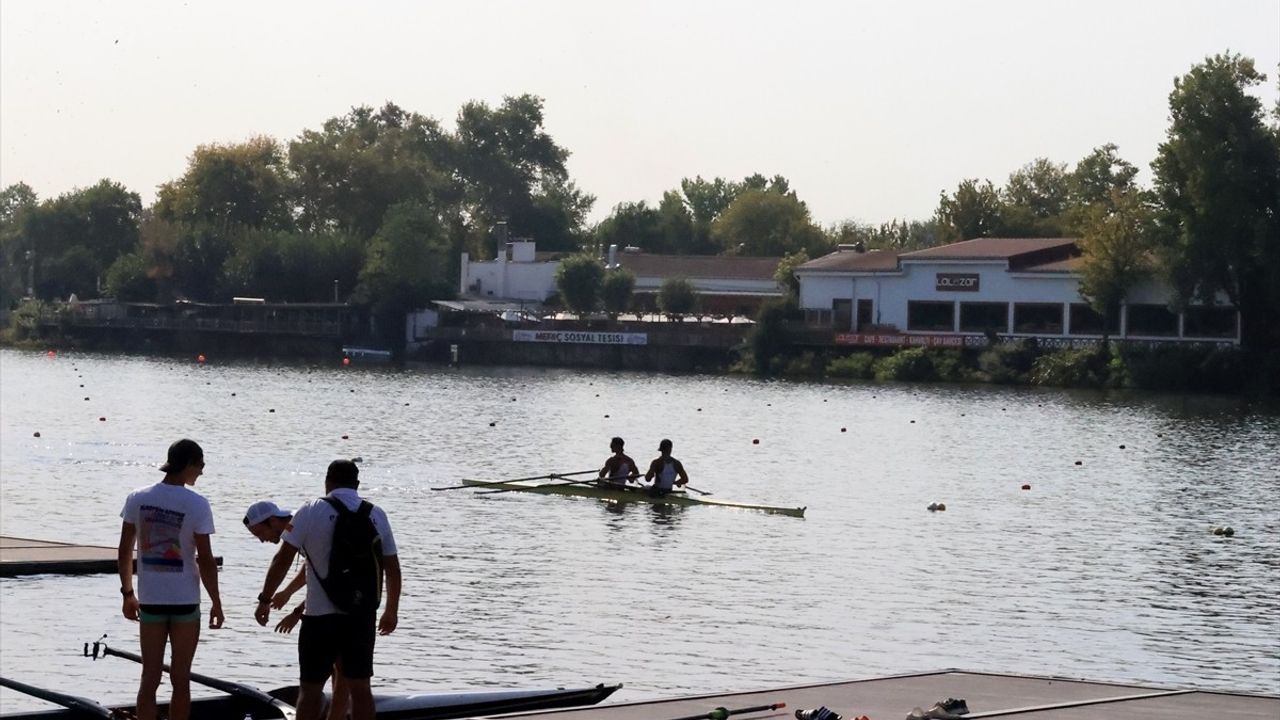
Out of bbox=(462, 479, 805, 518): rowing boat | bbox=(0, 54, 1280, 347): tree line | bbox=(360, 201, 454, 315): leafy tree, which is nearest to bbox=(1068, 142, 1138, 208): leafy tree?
bbox=(0, 54, 1280, 347): tree line

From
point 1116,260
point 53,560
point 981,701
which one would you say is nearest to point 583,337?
point 1116,260

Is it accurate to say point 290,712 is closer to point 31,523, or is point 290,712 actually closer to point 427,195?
point 31,523

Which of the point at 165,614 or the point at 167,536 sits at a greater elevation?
the point at 167,536

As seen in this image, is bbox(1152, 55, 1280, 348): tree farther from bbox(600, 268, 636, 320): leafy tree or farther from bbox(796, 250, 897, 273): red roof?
bbox(600, 268, 636, 320): leafy tree

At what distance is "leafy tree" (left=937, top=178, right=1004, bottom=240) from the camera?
6053 inches

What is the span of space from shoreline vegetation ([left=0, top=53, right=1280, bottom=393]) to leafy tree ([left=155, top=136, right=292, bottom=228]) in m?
0.12

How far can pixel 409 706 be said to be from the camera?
16.6 m

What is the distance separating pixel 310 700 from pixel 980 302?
347 ft

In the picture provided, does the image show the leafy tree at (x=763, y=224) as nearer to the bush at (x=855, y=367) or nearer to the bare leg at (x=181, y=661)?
the bush at (x=855, y=367)

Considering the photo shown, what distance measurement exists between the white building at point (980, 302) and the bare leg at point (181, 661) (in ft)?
326

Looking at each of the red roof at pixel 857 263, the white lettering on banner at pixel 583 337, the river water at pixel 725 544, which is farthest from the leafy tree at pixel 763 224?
the river water at pixel 725 544

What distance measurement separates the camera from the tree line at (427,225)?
10475 centimetres

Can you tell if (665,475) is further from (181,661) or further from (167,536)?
(167,536)

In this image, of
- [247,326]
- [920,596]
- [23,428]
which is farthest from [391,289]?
[920,596]
